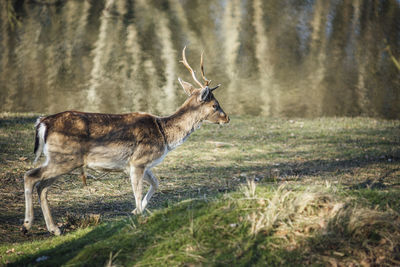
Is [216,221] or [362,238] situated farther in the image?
[216,221]

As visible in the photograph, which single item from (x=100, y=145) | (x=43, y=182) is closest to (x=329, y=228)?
(x=100, y=145)

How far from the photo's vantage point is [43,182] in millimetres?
6973

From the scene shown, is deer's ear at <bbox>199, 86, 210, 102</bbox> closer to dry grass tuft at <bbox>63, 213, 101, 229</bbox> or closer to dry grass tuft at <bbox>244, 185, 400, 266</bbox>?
dry grass tuft at <bbox>63, 213, 101, 229</bbox>

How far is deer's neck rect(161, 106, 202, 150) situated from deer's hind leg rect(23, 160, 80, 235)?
67.9 inches

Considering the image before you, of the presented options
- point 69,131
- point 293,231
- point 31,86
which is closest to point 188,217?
point 293,231

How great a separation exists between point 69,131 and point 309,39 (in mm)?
35547

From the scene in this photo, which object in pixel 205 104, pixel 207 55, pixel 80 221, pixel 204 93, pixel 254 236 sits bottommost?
pixel 80 221

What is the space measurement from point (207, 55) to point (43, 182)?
27.3m

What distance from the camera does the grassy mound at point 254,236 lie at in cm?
473

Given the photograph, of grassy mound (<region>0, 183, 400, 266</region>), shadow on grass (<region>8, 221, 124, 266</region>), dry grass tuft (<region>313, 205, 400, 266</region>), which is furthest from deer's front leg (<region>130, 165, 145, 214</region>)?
dry grass tuft (<region>313, 205, 400, 266</region>)

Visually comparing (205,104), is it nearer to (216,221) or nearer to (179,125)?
(179,125)

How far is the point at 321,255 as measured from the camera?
4730mm

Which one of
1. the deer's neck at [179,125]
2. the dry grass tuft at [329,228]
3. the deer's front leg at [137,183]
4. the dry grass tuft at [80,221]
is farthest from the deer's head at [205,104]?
the dry grass tuft at [329,228]

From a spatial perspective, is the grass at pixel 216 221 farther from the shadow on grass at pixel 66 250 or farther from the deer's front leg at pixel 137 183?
the deer's front leg at pixel 137 183
